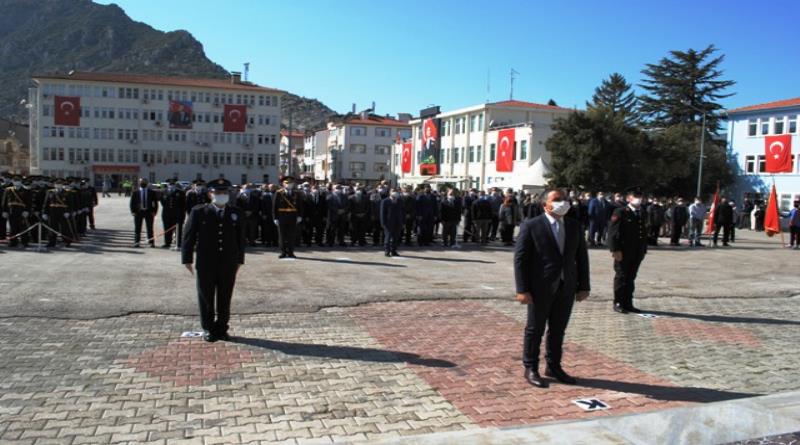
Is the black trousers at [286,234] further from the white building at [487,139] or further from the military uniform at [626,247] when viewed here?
the white building at [487,139]

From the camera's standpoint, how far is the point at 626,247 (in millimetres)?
9609

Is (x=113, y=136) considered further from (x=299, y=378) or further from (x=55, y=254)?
(x=299, y=378)

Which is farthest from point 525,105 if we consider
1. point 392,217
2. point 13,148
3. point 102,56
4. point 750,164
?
point 102,56

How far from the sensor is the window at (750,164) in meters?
50.1

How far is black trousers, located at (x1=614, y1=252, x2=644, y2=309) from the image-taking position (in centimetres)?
950

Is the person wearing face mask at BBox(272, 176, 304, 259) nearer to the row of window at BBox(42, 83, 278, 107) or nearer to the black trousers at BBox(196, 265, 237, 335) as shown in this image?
the black trousers at BBox(196, 265, 237, 335)

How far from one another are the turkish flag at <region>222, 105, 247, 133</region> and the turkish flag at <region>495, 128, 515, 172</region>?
40.8 meters

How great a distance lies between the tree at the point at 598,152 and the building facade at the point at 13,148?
81320 millimetres

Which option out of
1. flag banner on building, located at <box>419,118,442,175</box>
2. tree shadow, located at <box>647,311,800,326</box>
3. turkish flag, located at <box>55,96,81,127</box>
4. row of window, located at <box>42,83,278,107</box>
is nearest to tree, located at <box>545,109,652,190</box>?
flag banner on building, located at <box>419,118,442,175</box>

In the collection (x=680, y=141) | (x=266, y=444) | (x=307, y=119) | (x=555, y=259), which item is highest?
(x=307, y=119)

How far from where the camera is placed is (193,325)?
25.7 feet

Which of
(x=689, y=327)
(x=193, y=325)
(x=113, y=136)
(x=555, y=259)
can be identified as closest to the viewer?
(x=555, y=259)

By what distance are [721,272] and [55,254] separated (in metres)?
15.8

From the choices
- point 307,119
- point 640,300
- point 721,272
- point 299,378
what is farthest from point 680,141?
point 307,119
